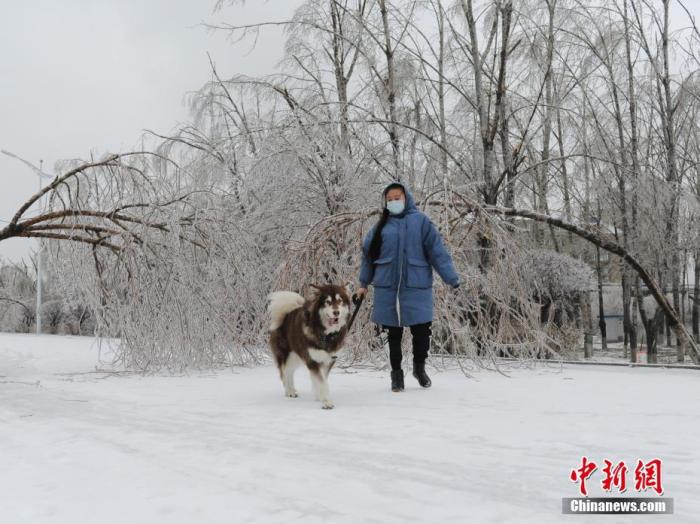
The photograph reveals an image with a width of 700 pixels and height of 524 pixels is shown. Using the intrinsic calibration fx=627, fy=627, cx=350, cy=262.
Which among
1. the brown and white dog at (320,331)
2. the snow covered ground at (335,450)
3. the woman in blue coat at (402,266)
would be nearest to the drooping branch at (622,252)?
the snow covered ground at (335,450)

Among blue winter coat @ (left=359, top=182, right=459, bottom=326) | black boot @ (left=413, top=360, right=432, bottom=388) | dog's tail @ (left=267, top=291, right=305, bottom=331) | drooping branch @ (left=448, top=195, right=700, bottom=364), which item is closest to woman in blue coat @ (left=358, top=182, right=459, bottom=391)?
blue winter coat @ (left=359, top=182, right=459, bottom=326)

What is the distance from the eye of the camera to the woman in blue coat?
572 centimetres

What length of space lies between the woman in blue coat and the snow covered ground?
0.64 meters

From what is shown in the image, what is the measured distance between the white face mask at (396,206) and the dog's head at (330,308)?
3.44ft

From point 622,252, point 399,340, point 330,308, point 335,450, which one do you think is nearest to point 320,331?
point 330,308

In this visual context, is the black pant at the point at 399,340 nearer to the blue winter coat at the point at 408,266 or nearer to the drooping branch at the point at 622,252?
the blue winter coat at the point at 408,266

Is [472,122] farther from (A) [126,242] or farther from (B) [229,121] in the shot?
(A) [126,242]

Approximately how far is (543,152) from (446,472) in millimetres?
18045

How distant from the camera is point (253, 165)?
956 cm

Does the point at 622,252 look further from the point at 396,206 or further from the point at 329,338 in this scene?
the point at 329,338

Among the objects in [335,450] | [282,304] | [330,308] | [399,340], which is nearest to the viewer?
[335,450]

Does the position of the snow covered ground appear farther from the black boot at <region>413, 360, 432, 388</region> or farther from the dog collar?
the dog collar

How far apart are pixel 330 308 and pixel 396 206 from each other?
132cm

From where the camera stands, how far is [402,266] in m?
5.75
